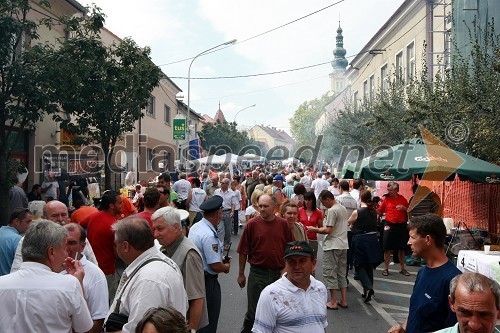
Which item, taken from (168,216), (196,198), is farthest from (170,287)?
(196,198)

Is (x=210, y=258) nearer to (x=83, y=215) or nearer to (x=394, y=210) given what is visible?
(x=83, y=215)

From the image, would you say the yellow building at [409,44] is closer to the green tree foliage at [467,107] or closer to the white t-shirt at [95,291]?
the green tree foliage at [467,107]

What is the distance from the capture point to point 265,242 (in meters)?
6.23

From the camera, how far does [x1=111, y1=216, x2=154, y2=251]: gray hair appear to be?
3570 millimetres

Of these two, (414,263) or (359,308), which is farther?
(414,263)

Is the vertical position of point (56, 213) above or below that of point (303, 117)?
below

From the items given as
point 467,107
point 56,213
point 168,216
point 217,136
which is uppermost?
point 217,136

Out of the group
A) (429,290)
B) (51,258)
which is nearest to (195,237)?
(51,258)

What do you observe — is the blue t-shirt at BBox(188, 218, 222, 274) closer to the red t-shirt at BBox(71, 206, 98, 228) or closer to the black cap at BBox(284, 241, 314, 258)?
the black cap at BBox(284, 241, 314, 258)

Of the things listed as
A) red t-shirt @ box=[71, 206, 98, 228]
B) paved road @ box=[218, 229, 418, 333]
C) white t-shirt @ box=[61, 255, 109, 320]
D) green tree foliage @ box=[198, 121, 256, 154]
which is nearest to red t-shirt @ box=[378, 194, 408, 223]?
paved road @ box=[218, 229, 418, 333]

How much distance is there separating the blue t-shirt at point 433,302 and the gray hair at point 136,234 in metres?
1.90

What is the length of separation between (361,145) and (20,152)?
17083 mm

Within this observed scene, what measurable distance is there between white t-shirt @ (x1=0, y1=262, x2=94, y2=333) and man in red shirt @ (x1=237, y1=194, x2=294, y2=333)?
305 centimetres

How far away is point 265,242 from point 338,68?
112 meters
